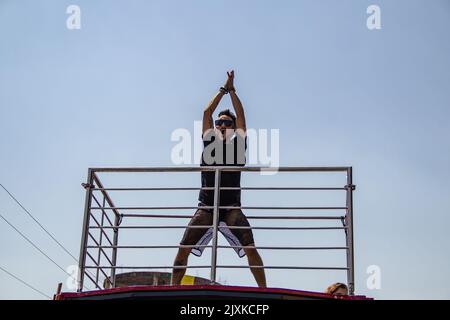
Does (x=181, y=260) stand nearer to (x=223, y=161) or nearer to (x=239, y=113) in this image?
(x=223, y=161)

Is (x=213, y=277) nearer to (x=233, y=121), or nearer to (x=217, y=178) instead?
(x=217, y=178)

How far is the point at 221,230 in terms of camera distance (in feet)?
29.5

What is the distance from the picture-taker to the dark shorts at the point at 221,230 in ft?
28.9

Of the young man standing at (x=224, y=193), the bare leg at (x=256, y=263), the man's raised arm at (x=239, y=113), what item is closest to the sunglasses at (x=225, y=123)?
the young man standing at (x=224, y=193)

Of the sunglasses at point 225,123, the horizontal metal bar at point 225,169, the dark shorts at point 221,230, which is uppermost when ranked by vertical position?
the sunglasses at point 225,123

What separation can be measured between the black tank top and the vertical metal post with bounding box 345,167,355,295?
1.38 meters

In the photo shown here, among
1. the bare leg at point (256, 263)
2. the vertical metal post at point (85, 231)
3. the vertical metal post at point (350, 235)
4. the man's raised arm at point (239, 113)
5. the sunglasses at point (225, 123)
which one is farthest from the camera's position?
the sunglasses at point (225, 123)

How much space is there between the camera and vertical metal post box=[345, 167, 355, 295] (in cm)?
795

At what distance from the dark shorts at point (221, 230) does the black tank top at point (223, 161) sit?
0.13 m

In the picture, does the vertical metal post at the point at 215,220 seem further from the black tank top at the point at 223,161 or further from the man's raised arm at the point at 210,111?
the man's raised arm at the point at 210,111

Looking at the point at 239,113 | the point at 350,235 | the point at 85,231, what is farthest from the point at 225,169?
the point at 85,231

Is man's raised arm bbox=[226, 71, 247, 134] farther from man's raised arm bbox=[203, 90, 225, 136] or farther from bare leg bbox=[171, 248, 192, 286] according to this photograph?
bare leg bbox=[171, 248, 192, 286]

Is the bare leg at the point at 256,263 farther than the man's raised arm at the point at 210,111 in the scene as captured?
No
